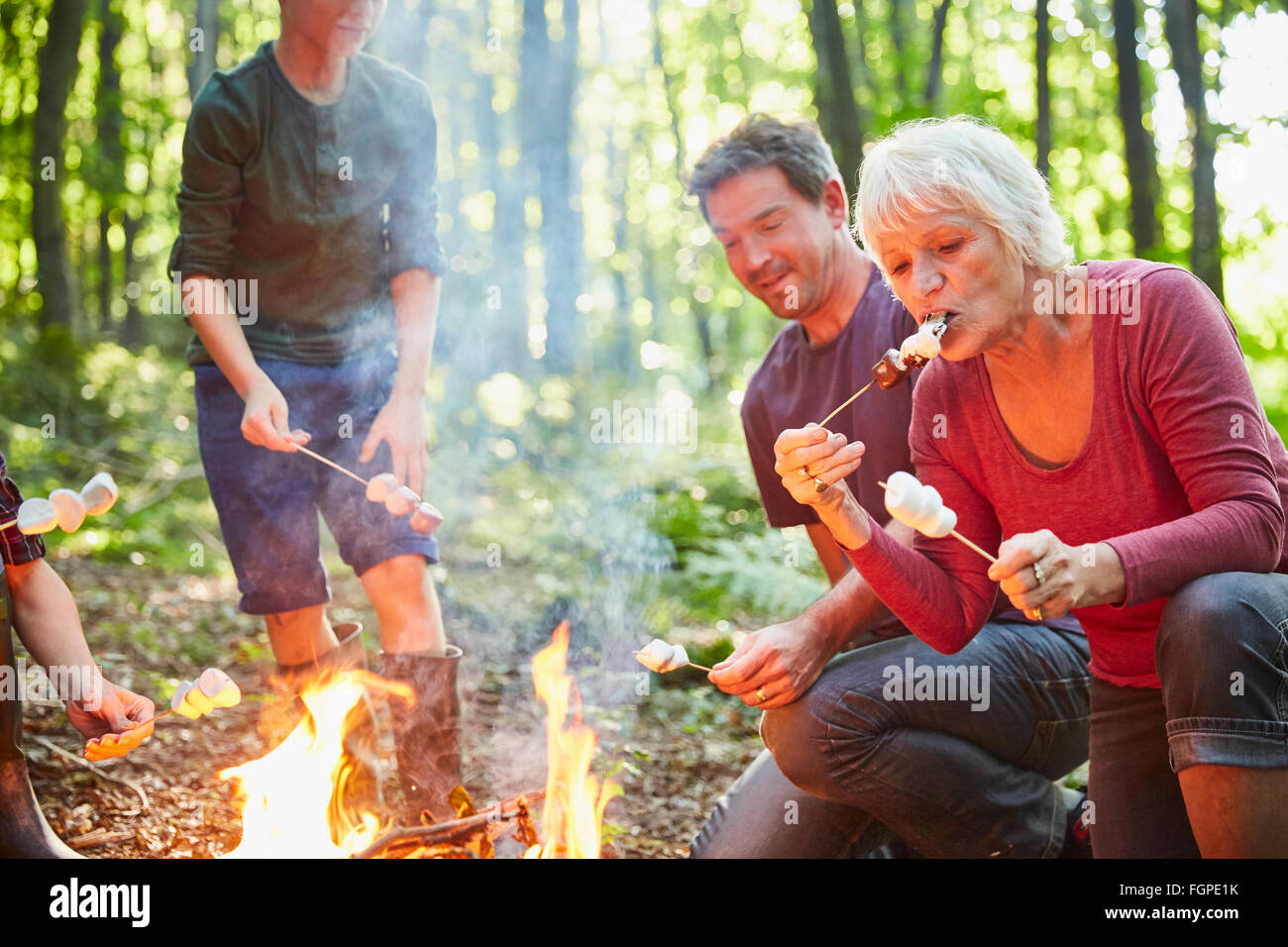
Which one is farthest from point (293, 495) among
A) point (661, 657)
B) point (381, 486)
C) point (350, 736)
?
point (661, 657)

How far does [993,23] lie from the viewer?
592 inches

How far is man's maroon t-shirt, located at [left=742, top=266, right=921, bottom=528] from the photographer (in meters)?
3.07

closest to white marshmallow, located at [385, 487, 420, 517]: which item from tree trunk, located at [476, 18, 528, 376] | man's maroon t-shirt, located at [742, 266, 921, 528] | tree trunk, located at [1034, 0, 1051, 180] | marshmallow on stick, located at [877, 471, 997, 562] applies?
man's maroon t-shirt, located at [742, 266, 921, 528]

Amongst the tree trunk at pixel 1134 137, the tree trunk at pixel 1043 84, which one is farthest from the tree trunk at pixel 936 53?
the tree trunk at pixel 1134 137

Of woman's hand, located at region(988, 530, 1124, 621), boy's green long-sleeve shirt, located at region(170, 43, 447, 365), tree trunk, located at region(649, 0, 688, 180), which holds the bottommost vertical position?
woman's hand, located at region(988, 530, 1124, 621)

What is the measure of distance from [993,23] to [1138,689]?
49.3ft

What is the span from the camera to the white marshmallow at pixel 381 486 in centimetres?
295

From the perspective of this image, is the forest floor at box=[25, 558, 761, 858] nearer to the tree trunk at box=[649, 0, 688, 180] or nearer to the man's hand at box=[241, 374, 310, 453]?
the man's hand at box=[241, 374, 310, 453]

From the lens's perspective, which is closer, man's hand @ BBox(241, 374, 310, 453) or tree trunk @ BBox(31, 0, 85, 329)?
man's hand @ BBox(241, 374, 310, 453)

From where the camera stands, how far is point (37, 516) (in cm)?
239

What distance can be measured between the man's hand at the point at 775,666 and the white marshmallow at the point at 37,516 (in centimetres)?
168

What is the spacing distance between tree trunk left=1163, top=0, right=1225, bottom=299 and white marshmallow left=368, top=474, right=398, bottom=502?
18.5ft
